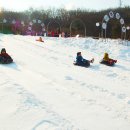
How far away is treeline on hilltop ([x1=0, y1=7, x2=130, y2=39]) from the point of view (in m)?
43.9

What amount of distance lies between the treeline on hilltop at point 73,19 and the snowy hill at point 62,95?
23.4m

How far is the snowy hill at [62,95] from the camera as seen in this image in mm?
8062

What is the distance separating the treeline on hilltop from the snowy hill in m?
23.4

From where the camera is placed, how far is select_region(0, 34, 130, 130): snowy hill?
806 cm

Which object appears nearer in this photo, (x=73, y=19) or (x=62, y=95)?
(x=62, y=95)

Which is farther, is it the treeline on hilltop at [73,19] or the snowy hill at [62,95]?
the treeline on hilltop at [73,19]

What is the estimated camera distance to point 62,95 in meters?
10.6

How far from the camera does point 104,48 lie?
24938 millimetres

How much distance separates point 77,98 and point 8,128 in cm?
324

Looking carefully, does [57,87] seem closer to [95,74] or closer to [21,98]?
[21,98]

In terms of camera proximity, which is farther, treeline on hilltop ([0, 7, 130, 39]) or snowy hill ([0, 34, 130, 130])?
treeline on hilltop ([0, 7, 130, 39])

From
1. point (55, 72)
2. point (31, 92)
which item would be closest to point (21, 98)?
point (31, 92)

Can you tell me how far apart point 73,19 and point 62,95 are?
1688 inches

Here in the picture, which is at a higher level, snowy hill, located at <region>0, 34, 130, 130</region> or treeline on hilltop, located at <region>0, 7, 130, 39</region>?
treeline on hilltop, located at <region>0, 7, 130, 39</region>
